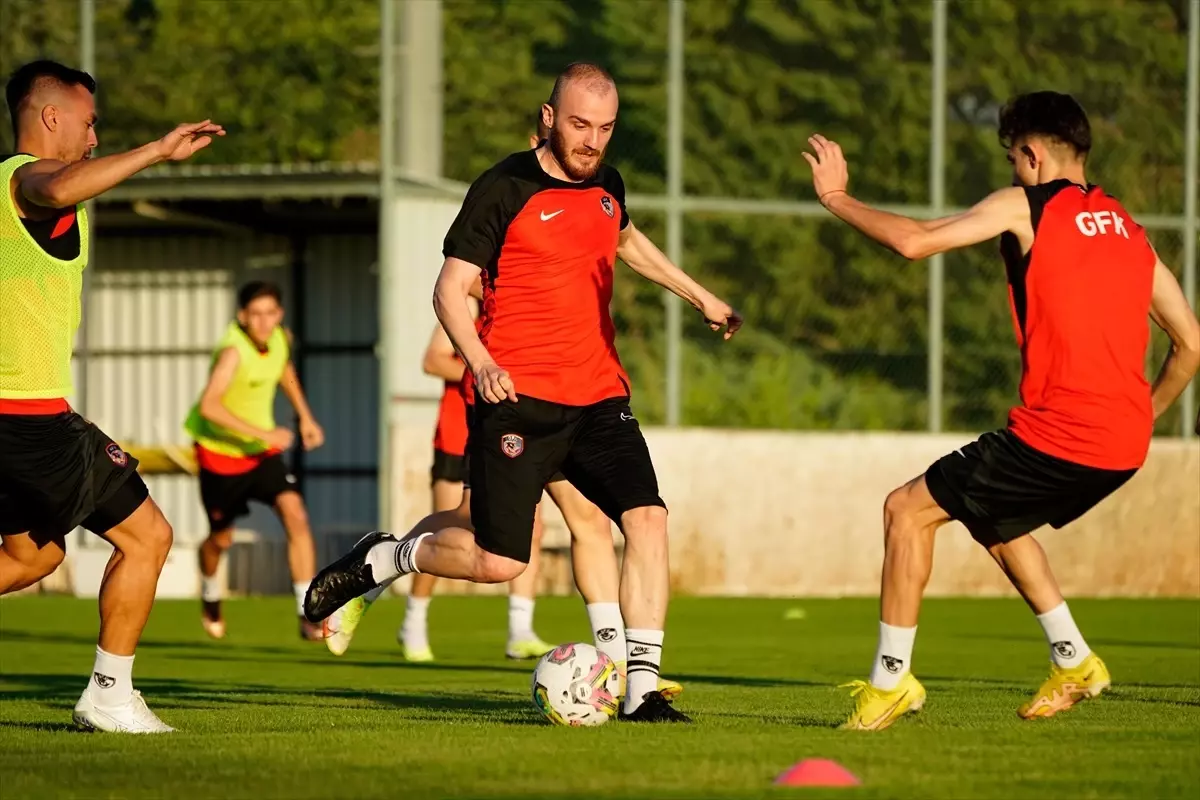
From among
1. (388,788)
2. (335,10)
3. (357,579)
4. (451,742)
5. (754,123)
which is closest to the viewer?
(388,788)

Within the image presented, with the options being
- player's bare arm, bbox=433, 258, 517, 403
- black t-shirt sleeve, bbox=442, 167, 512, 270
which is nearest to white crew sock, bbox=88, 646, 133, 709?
player's bare arm, bbox=433, 258, 517, 403

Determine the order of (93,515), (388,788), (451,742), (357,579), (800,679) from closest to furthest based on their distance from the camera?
(388,788)
(451,742)
(93,515)
(357,579)
(800,679)

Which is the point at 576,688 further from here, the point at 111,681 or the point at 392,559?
the point at 111,681

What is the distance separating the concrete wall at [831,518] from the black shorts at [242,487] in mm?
5407

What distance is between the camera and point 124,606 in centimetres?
825

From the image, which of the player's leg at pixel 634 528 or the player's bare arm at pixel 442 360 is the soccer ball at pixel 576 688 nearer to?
the player's leg at pixel 634 528

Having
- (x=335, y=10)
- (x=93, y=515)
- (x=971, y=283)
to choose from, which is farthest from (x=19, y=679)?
(x=335, y=10)

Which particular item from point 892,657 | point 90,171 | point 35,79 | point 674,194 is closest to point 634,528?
point 892,657

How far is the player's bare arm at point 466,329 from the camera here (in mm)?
7930

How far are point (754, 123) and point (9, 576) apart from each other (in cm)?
1378

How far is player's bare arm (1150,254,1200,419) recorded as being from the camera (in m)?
8.23

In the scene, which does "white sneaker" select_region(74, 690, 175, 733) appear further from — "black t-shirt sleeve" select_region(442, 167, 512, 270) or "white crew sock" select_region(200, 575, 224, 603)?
"white crew sock" select_region(200, 575, 224, 603)

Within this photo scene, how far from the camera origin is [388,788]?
643cm

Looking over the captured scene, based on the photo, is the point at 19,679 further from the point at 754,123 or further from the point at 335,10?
the point at 335,10
